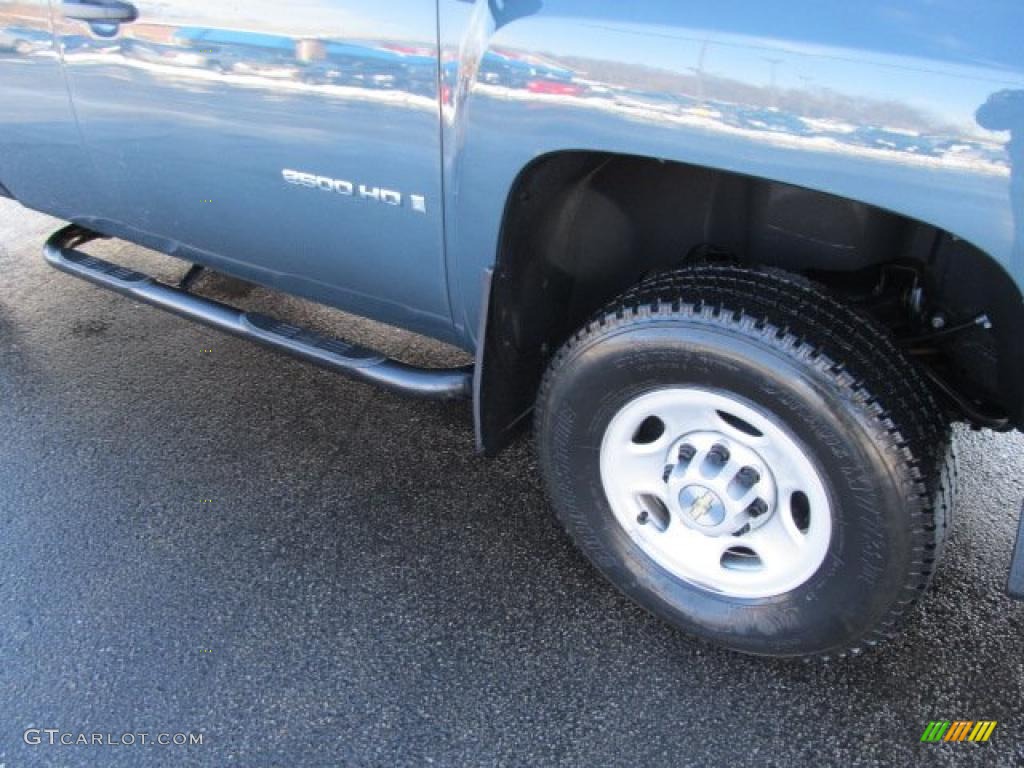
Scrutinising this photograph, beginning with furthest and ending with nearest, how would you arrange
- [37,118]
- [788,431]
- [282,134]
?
1. [37,118]
2. [282,134]
3. [788,431]

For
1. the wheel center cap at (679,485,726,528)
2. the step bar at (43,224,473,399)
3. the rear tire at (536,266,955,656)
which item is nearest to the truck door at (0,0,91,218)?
the step bar at (43,224,473,399)

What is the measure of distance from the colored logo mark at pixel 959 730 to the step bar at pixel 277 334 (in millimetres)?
1360

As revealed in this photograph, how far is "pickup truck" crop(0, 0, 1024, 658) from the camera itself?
1.48m

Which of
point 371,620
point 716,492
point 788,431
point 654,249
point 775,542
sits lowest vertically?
point 371,620

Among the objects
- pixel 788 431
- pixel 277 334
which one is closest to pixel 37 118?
pixel 277 334

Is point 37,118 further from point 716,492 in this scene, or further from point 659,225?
point 716,492

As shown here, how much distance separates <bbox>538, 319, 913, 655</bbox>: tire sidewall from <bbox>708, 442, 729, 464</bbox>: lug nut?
18cm

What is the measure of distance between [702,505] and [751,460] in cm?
17

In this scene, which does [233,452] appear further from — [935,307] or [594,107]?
[935,307]

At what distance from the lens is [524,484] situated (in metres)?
2.81

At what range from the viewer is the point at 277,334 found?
2.60 m

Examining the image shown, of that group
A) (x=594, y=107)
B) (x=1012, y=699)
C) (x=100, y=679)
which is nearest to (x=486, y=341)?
(x=594, y=107)

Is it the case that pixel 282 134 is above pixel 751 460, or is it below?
above

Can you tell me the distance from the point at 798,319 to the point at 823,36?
55cm
